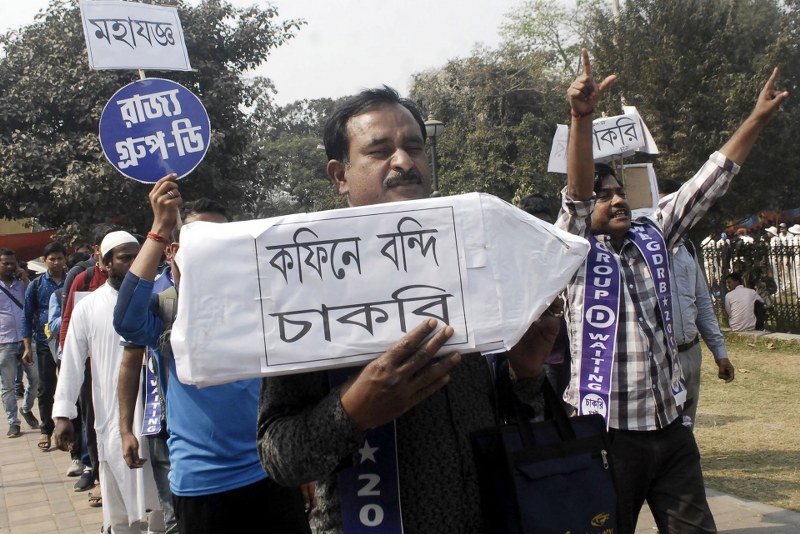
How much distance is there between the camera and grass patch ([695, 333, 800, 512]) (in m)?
6.21

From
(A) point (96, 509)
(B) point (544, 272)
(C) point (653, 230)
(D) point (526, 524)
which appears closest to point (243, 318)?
(B) point (544, 272)

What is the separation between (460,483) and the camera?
193cm

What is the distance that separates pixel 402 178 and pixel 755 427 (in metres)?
6.92

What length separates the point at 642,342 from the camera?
3809 millimetres

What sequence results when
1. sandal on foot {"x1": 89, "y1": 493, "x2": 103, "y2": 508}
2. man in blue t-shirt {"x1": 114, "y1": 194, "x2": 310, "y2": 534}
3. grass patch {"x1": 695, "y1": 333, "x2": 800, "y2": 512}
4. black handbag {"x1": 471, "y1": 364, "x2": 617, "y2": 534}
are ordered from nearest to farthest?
black handbag {"x1": 471, "y1": 364, "x2": 617, "y2": 534} → man in blue t-shirt {"x1": 114, "y1": 194, "x2": 310, "y2": 534} → grass patch {"x1": 695, "y1": 333, "x2": 800, "y2": 512} → sandal on foot {"x1": 89, "y1": 493, "x2": 103, "y2": 508}

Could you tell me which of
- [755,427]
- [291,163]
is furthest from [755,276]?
[291,163]

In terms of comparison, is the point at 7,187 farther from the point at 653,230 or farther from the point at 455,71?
the point at 455,71

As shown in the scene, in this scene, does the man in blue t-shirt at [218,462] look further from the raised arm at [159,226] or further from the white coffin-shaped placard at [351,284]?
the white coffin-shaped placard at [351,284]

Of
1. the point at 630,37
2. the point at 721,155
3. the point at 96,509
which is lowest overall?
the point at 96,509

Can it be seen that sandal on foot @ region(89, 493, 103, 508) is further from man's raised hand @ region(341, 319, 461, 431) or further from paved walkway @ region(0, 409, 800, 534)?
man's raised hand @ region(341, 319, 461, 431)

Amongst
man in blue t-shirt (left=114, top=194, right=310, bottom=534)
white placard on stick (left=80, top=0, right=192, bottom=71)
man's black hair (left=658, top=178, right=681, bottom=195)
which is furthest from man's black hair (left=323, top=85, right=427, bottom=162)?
man's black hair (left=658, top=178, right=681, bottom=195)

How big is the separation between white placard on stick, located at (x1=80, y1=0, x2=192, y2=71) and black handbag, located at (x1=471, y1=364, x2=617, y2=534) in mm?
3966

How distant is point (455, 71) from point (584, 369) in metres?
28.5

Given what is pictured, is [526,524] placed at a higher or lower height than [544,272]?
lower
